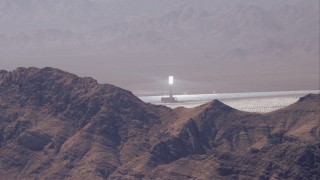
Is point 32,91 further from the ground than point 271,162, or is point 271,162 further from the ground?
point 32,91

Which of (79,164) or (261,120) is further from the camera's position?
(261,120)

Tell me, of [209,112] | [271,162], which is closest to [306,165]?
[271,162]

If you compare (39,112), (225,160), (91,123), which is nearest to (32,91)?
(39,112)

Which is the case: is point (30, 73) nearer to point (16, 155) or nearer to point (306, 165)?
point (16, 155)

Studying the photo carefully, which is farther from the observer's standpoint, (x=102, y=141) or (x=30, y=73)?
(x=30, y=73)

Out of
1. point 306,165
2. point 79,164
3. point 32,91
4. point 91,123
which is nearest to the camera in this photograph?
point 306,165

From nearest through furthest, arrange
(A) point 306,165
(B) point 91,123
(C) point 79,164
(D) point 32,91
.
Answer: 1. (A) point 306,165
2. (C) point 79,164
3. (B) point 91,123
4. (D) point 32,91

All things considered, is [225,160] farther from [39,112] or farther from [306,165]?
[39,112]
